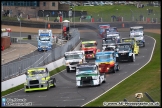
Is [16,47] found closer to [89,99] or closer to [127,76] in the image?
[127,76]

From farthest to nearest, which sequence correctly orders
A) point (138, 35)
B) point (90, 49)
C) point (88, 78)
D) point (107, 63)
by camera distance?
1. point (138, 35)
2. point (90, 49)
3. point (107, 63)
4. point (88, 78)

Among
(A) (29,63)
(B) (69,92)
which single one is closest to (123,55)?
(A) (29,63)

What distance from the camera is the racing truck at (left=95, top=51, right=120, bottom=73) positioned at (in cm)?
4734

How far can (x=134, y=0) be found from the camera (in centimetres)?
13025

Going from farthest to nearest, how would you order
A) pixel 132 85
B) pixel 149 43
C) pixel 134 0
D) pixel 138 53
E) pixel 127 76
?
pixel 134 0 → pixel 149 43 → pixel 138 53 → pixel 127 76 → pixel 132 85

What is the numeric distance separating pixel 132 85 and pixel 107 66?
810cm

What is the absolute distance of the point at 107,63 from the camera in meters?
47.5

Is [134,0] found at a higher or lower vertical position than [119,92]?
higher

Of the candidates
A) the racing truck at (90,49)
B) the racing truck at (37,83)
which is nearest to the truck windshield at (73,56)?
the racing truck at (90,49)

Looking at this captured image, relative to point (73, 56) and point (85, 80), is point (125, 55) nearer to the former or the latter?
point (73, 56)

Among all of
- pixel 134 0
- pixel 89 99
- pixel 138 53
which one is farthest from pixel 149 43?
pixel 134 0

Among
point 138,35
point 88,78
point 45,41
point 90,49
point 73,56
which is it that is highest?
point 138,35

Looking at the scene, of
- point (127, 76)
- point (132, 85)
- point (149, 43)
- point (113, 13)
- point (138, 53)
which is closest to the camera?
point (132, 85)

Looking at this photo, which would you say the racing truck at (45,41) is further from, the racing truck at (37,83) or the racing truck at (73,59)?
the racing truck at (37,83)
